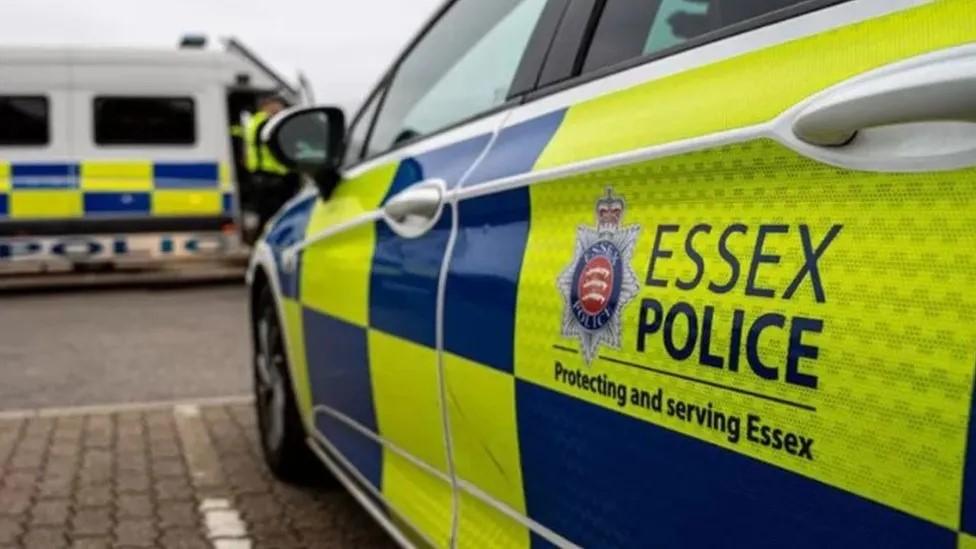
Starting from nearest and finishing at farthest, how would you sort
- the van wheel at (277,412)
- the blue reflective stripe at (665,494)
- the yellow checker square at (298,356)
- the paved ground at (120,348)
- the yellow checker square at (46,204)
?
the blue reflective stripe at (665,494)
the yellow checker square at (298,356)
the van wheel at (277,412)
the paved ground at (120,348)
the yellow checker square at (46,204)

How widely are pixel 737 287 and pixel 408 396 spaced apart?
109 centimetres

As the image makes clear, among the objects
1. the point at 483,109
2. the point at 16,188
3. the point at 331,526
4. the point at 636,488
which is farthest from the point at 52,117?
the point at 636,488

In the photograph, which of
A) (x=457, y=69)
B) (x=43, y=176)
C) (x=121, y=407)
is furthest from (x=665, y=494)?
(x=43, y=176)

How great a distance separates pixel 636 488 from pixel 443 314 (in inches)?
26.0

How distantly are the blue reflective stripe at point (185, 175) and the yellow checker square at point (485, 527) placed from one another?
9.43 meters

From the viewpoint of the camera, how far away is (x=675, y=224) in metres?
1.39

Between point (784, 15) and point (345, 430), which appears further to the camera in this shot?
point (345, 430)

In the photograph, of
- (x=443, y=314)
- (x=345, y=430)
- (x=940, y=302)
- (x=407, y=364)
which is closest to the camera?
(x=940, y=302)

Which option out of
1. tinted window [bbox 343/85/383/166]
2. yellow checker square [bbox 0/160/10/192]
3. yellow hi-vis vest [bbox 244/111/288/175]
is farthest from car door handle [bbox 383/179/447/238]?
yellow checker square [bbox 0/160/10/192]

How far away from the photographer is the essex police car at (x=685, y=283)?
106 centimetres

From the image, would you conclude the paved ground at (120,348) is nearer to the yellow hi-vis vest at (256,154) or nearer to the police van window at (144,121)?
the yellow hi-vis vest at (256,154)

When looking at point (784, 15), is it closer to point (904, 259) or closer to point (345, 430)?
point (904, 259)

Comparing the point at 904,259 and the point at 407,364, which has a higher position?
the point at 904,259

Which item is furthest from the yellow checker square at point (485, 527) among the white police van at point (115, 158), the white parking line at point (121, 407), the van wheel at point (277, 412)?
the white police van at point (115, 158)
